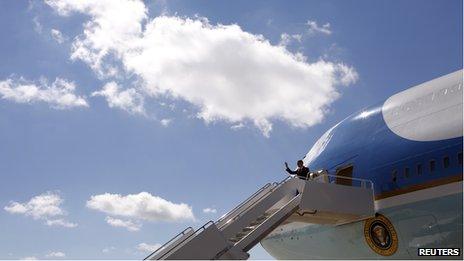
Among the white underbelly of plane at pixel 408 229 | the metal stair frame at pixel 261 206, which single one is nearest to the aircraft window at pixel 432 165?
the white underbelly of plane at pixel 408 229

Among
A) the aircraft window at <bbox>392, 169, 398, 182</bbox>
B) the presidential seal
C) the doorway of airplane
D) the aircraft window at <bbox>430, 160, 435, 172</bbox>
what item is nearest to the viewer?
the aircraft window at <bbox>430, 160, 435, 172</bbox>

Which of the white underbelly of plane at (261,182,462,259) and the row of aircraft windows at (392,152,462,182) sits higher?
the row of aircraft windows at (392,152,462,182)

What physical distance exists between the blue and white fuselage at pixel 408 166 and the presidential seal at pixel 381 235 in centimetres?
16

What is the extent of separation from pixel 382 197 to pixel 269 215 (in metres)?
3.88

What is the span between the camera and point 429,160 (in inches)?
611

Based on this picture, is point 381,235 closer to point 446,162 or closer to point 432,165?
point 432,165

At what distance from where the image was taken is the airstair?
47.1 ft

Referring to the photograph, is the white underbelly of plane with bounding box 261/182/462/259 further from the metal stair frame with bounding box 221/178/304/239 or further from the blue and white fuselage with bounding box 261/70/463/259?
the metal stair frame with bounding box 221/178/304/239

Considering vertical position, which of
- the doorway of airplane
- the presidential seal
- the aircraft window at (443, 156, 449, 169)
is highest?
the doorway of airplane

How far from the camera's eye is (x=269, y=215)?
16578 millimetres

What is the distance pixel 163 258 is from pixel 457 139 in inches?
363

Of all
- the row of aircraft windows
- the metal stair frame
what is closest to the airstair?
the metal stair frame

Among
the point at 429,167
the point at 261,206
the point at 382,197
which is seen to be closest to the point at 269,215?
the point at 261,206

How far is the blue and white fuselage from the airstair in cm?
78
